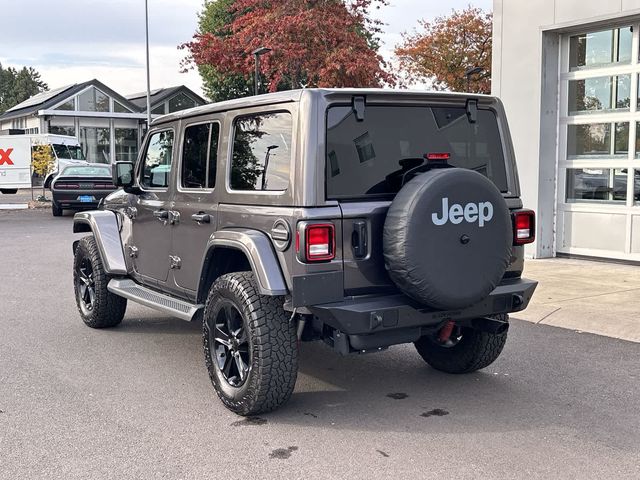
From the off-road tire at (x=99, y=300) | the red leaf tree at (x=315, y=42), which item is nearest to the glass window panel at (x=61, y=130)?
the red leaf tree at (x=315, y=42)

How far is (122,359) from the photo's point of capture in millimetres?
6047

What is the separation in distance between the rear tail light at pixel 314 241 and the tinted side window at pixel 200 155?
1.26 metres

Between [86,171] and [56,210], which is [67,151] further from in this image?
[86,171]

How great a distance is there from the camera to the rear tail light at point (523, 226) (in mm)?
5047

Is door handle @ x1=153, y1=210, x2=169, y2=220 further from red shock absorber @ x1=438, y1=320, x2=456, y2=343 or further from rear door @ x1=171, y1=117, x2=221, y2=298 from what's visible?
red shock absorber @ x1=438, y1=320, x2=456, y2=343

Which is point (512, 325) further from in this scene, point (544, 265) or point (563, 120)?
point (563, 120)

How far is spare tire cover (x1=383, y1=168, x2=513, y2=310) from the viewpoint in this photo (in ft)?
14.0

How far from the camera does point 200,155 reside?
5.52 metres

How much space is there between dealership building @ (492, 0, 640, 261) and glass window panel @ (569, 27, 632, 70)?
0.5 inches

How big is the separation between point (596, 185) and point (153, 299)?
7222mm

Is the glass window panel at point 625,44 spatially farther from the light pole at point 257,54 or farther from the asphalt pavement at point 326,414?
the light pole at point 257,54

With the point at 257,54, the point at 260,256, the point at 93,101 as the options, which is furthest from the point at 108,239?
the point at 93,101

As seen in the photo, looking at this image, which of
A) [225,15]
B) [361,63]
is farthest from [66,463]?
[225,15]

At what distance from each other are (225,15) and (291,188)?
1549 inches
